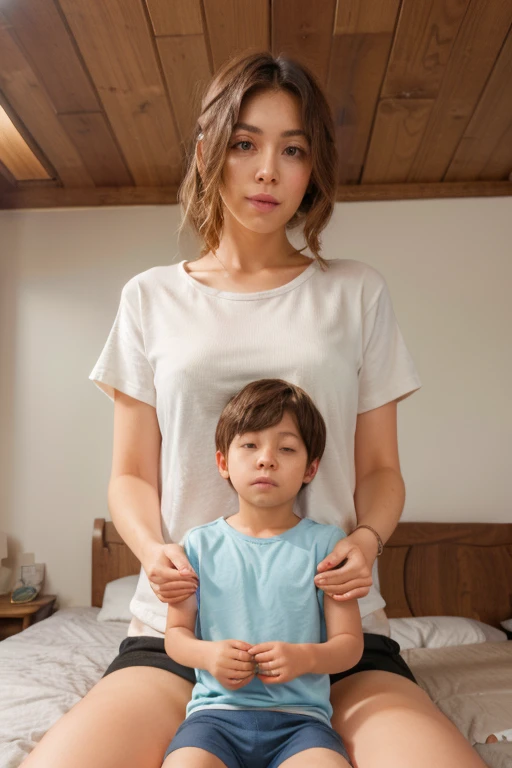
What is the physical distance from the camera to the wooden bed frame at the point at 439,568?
3416 millimetres

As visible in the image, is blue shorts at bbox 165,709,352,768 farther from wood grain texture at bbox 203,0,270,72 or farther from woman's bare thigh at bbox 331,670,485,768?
wood grain texture at bbox 203,0,270,72

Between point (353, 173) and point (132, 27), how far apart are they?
1391mm

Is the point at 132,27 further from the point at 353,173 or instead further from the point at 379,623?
the point at 379,623

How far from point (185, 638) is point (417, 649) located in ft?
6.29

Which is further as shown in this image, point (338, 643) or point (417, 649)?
point (417, 649)

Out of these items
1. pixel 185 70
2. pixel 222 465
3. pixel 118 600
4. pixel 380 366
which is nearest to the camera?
pixel 222 465

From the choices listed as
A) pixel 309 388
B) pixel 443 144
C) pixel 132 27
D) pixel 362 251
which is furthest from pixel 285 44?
pixel 309 388

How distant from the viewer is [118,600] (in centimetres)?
315

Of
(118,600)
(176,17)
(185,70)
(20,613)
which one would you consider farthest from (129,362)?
(20,613)

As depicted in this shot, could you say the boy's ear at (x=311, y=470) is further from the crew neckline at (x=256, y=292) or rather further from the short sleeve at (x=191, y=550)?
the crew neckline at (x=256, y=292)

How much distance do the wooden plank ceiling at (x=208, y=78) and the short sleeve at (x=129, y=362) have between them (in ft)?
5.13

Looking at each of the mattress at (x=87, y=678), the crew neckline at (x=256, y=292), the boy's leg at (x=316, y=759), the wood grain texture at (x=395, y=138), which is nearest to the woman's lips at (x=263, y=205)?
the crew neckline at (x=256, y=292)

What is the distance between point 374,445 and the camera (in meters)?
1.40

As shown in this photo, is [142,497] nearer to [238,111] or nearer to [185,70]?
[238,111]
